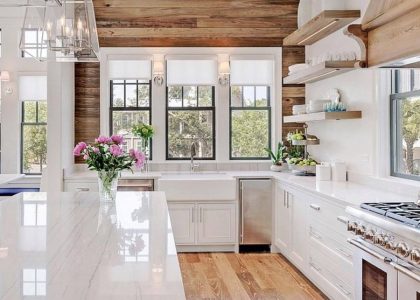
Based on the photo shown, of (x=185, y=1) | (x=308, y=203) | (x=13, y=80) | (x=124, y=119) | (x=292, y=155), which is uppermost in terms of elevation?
(x=185, y=1)

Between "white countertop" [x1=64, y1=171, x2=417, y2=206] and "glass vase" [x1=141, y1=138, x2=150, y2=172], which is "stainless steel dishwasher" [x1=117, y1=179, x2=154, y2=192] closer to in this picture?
"white countertop" [x1=64, y1=171, x2=417, y2=206]

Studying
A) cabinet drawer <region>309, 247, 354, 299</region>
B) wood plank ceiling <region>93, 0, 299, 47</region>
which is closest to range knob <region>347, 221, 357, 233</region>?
cabinet drawer <region>309, 247, 354, 299</region>

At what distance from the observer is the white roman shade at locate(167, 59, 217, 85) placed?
19.8 ft

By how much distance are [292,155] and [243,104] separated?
0.99m

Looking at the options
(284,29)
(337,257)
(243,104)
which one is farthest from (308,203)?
(284,29)

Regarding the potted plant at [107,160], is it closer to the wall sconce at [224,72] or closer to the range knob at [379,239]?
the range knob at [379,239]

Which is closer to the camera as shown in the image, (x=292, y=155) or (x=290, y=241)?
(x=290, y=241)

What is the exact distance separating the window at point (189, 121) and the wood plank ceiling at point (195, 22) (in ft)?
2.12

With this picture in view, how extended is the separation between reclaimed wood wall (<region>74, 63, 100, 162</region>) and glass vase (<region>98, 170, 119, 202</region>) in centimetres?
295

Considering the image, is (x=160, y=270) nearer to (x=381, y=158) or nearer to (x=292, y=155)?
(x=381, y=158)

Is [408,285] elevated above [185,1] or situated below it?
below

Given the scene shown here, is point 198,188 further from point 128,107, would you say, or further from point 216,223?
point 128,107

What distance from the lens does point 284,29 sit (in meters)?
5.99

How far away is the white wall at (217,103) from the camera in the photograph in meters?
5.95
